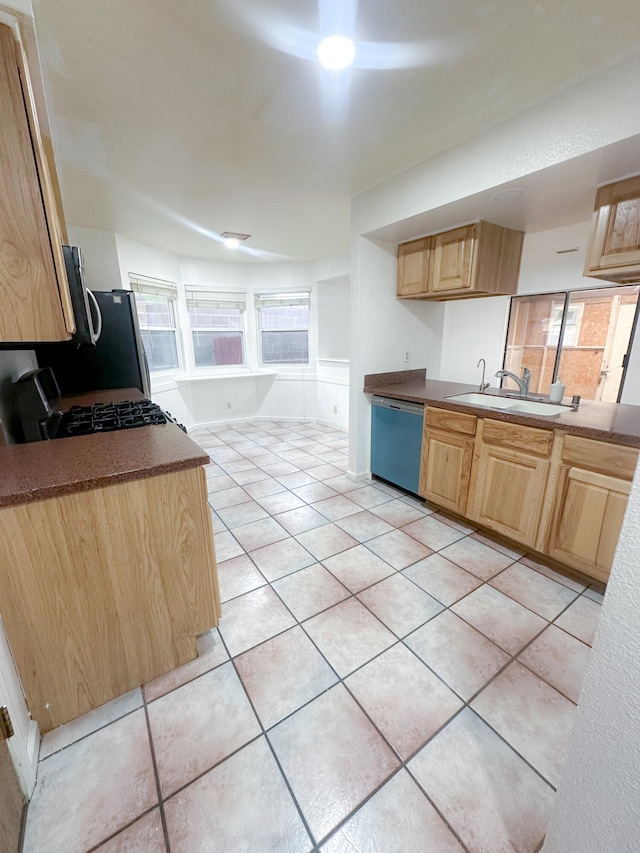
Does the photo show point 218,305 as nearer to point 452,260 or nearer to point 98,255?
point 98,255

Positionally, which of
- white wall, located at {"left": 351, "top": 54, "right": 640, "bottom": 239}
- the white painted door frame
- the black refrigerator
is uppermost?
white wall, located at {"left": 351, "top": 54, "right": 640, "bottom": 239}

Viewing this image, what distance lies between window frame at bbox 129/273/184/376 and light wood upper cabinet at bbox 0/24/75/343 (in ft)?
10.2

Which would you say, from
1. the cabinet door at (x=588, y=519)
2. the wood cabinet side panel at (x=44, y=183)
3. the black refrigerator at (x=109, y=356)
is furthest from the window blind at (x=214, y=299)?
the cabinet door at (x=588, y=519)

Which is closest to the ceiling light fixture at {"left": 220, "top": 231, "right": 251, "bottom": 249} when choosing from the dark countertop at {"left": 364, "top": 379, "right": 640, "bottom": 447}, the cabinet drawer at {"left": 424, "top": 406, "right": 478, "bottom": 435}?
the dark countertop at {"left": 364, "top": 379, "right": 640, "bottom": 447}

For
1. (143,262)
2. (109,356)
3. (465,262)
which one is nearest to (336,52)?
(465,262)

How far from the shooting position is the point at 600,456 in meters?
1.70

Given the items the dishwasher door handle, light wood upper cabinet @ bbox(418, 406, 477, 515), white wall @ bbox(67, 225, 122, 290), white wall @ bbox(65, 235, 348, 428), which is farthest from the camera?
white wall @ bbox(65, 235, 348, 428)

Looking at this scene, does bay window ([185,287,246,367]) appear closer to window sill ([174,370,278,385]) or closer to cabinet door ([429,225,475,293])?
window sill ([174,370,278,385])

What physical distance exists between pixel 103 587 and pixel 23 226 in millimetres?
1141

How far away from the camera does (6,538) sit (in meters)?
1.01

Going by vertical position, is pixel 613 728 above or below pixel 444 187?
below

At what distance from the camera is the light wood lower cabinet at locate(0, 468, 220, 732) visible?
1060 mm

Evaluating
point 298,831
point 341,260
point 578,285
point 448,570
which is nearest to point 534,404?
point 448,570

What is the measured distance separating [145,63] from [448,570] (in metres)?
2.84
